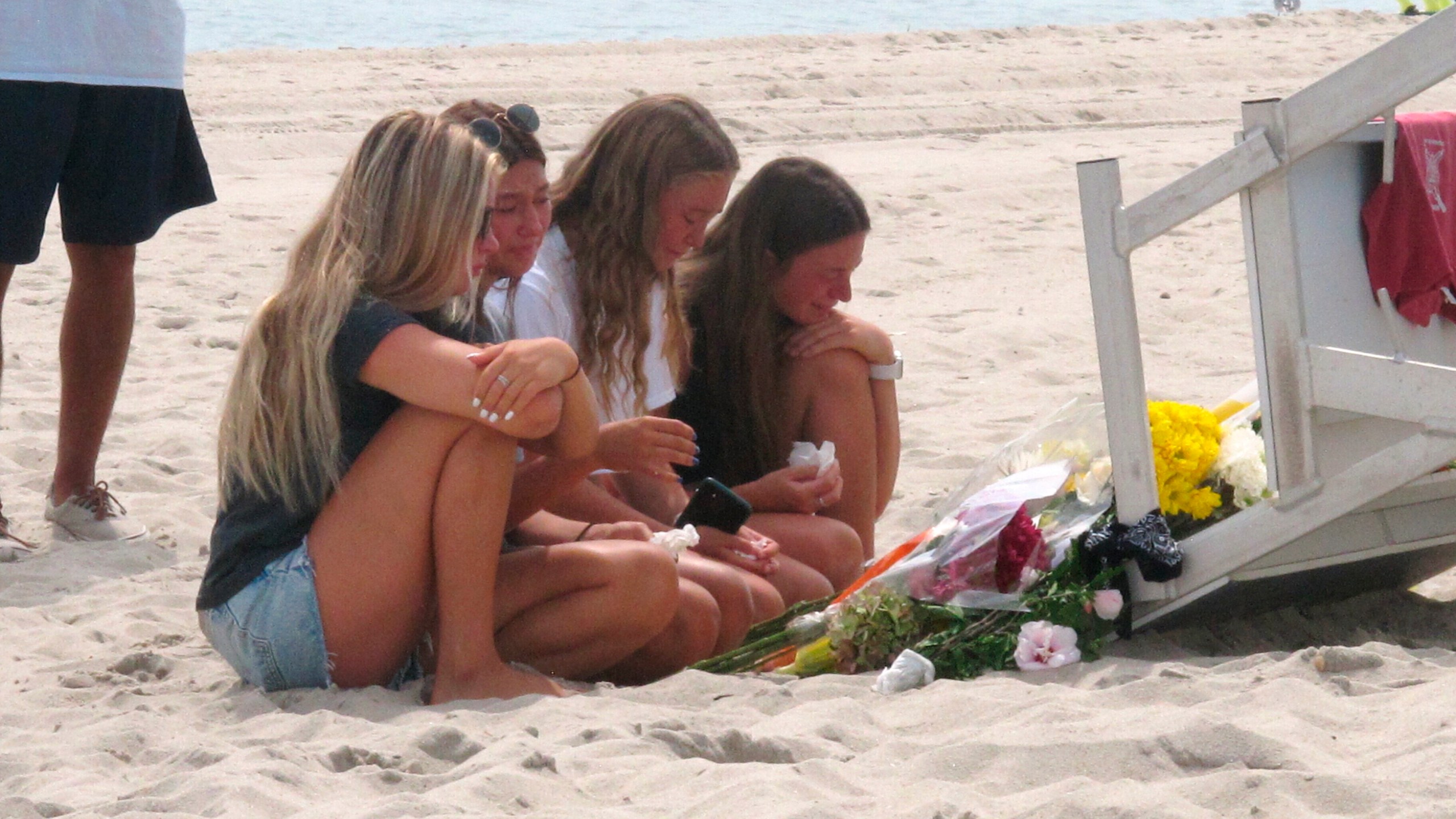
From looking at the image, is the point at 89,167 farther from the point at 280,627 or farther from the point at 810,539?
the point at 810,539

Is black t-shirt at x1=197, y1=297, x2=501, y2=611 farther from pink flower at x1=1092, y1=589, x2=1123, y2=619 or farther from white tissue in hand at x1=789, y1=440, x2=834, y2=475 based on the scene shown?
pink flower at x1=1092, y1=589, x2=1123, y2=619

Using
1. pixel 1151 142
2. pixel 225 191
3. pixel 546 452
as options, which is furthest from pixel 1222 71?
pixel 546 452

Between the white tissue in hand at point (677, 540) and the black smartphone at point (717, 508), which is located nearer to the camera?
the white tissue in hand at point (677, 540)

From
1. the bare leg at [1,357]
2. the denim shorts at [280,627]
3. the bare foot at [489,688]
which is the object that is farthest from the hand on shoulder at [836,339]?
the bare leg at [1,357]

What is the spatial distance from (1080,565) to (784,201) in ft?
3.81

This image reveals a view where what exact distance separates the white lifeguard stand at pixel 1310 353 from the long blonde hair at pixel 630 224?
967 millimetres

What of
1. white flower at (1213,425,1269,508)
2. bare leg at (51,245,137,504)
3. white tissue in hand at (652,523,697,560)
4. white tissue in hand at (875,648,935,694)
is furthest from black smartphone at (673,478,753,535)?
bare leg at (51,245,137,504)

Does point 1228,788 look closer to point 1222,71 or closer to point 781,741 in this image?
Answer: point 781,741

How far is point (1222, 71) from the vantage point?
44.0 feet

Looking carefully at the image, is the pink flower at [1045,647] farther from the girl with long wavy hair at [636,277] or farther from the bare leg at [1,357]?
the bare leg at [1,357]

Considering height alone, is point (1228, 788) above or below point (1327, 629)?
above

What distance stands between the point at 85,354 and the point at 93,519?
1.40 feet

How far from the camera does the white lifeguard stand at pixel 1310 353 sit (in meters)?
2.61

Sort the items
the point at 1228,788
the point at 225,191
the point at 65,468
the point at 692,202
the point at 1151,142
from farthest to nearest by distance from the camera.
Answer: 1. the point at 1151,142
2. the point at 225,191
3. the point at 65,468
4. the point at 692,202
5. the point at 1228,788
